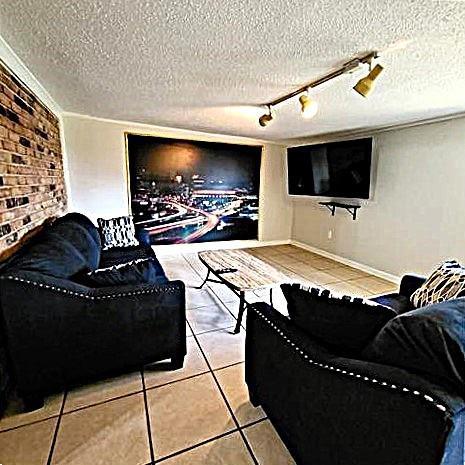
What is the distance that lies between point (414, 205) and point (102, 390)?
3.68 meters

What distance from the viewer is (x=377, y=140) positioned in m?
3.78

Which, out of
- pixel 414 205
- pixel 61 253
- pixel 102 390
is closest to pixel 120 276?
pixel 61 253

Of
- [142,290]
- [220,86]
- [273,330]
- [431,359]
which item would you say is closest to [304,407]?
[273,330]

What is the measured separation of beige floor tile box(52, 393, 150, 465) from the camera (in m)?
1.31

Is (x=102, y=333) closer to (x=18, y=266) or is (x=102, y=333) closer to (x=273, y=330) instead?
(x=18, y=266)

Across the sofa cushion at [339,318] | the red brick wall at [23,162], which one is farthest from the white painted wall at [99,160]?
the sofa cushion at [339,318]

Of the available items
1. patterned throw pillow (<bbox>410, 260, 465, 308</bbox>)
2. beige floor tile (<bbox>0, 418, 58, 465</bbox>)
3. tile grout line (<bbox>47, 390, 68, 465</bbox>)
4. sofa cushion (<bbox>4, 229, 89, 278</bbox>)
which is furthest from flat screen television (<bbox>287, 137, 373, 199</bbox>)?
beige floor tile (<bbox>0, 418, 58, 465</bbox>)

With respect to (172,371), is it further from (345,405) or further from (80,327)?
(345,405)

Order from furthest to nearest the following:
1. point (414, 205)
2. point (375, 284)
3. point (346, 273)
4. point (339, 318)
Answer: point (346, 273) → point (375, 284) → point (414, 205) → point (339, 318)

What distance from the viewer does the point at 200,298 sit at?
122 inches

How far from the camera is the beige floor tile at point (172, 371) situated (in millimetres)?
1816

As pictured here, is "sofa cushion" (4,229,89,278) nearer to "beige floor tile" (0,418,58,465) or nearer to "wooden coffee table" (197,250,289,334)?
"beige floor tile" (0,418,58,465)

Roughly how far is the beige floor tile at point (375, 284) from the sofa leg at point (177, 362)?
2453 millimetres

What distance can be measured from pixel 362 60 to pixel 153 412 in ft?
7.77
